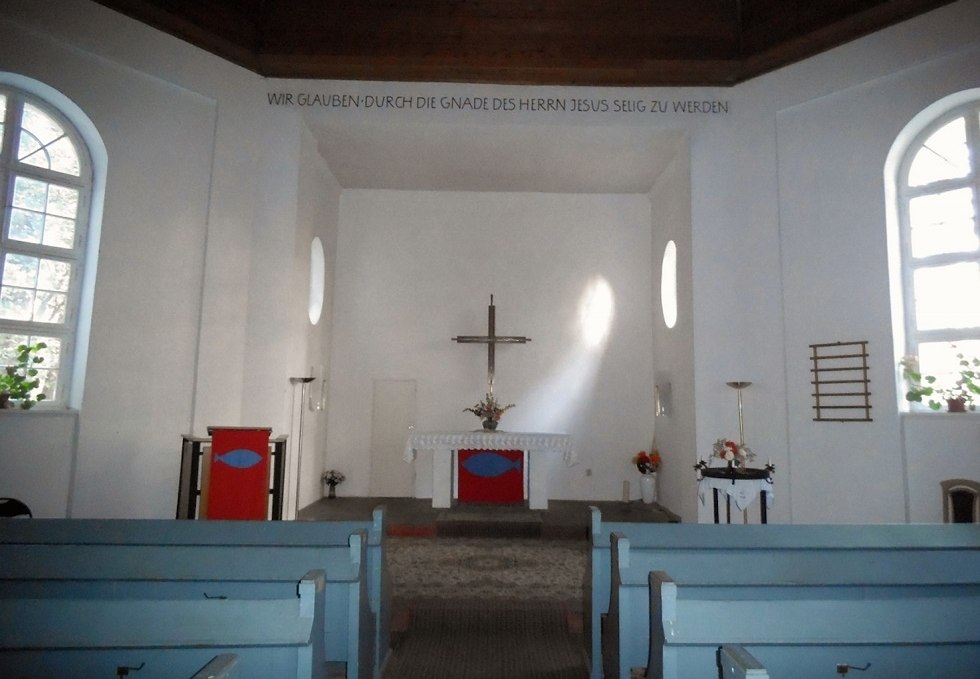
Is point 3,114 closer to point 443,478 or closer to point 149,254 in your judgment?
point 149,254

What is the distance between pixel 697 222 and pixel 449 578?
4644 mm

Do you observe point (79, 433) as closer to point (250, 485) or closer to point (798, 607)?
point (250, 485)

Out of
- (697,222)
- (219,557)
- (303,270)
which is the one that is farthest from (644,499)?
(219,557)

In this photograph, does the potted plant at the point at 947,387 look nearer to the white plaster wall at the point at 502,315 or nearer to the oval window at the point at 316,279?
the white plaster wall at the point at 502,315

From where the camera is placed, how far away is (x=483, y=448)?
7.41 metres

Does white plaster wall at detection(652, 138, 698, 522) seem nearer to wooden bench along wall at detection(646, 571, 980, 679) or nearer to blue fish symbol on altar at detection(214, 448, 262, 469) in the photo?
blue fish symbol on altar at detection(214, 448, 262, 469)

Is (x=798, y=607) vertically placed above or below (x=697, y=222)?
below

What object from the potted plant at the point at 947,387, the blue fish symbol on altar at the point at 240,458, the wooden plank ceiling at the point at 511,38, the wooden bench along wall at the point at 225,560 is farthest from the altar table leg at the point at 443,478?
the potted plant at the point at 947,387

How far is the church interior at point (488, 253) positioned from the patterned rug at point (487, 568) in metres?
0.12

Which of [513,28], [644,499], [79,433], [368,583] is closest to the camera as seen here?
[368,583]

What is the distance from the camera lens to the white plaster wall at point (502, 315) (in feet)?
29.5

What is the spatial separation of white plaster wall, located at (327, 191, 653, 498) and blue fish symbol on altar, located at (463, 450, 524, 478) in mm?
1439

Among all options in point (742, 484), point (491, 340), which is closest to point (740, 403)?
point (742, 484)

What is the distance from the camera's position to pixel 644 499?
856 cm
